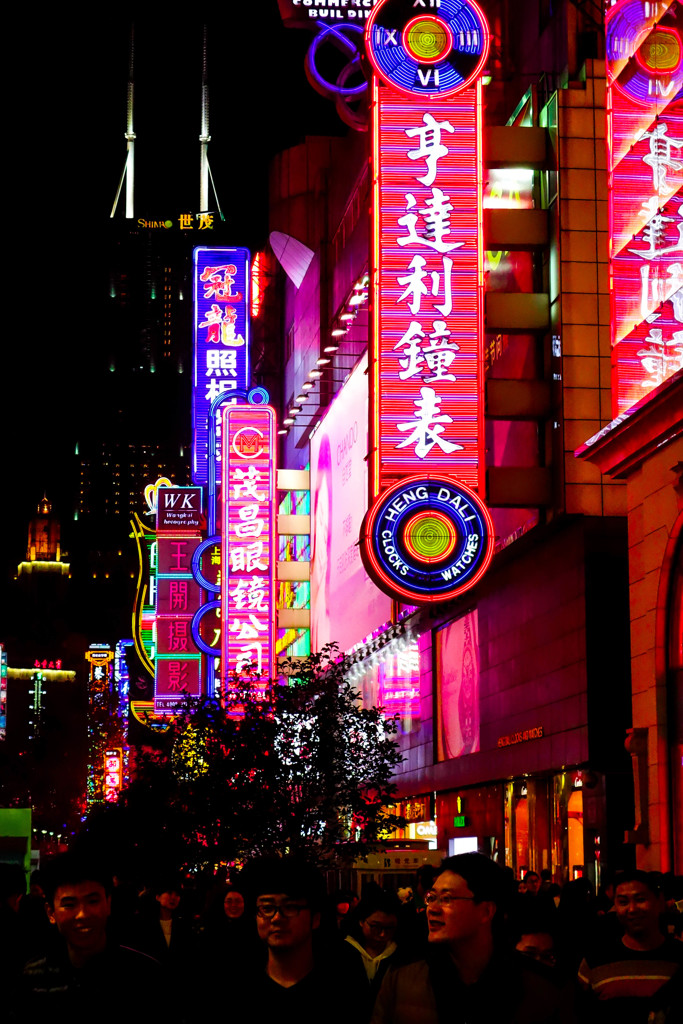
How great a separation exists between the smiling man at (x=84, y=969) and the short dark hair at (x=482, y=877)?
1.06m

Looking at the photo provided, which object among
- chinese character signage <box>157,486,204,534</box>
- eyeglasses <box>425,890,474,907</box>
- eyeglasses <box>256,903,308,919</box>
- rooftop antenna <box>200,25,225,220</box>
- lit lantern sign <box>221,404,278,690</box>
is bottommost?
eyeglasses <box>256,903,308,919</box>

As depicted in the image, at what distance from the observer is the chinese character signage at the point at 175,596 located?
57.7 metres

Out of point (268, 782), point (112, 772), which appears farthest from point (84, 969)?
point (112, 772)

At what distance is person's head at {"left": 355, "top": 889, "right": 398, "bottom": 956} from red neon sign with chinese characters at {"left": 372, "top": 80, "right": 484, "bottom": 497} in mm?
16172

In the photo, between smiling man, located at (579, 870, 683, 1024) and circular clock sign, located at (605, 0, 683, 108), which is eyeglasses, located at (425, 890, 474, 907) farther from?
circular clock sign, located at (605, 0, 683, 108)

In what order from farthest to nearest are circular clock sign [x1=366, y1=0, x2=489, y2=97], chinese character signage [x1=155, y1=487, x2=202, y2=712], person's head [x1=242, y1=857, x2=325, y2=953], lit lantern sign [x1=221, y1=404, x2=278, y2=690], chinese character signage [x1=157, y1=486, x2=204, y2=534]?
chinese character signage [x1=157, y1=486, x2=204, y2=534] < chinese character signage [x1=155, y1=487, x2=202, y2=712] < lit lantern sign [x1=221, y1=404, x2=278, y2=690] < circular clock sign [x1=366, y1=0, x2=489, y2=97] < person's head [x1=242, y1=857, x2=325, y2=953]

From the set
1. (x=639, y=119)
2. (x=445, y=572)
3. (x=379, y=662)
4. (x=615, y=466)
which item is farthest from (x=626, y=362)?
(x=379, y=662)

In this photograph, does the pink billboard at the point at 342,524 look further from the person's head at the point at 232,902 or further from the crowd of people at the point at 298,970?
the crowd of people at the point at 298,970

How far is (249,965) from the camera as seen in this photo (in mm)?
5547

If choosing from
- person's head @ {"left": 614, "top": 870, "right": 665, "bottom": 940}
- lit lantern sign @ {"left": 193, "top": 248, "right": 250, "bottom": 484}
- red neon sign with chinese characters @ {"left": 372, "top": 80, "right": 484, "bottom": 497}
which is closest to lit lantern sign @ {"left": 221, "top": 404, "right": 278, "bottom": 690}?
lit lantern sign @ {"left": 193, "top": 248, "right": 250, "bottom": 484}

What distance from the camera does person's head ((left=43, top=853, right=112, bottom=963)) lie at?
5664 millimetres

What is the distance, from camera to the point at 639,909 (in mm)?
6941

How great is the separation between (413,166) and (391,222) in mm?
1022

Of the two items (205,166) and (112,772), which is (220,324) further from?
(205,166)
